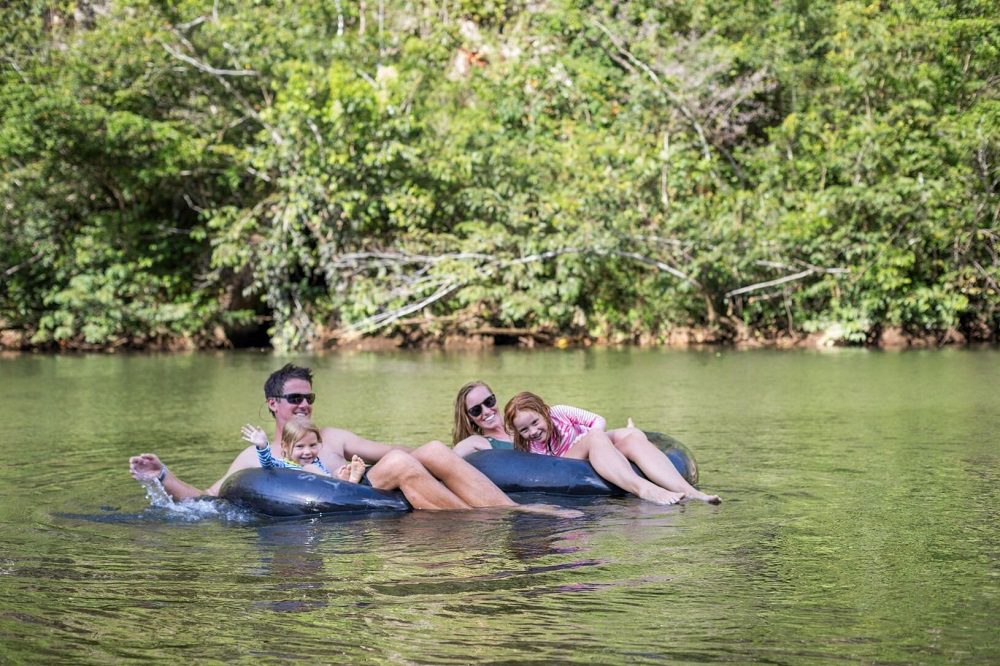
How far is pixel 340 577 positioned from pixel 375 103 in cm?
1972

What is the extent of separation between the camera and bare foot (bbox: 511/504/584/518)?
7.76 meters

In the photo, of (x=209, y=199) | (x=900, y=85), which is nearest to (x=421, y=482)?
(x=900, y=85)

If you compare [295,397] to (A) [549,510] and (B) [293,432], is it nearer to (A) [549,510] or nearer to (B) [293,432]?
(B) [293,432]

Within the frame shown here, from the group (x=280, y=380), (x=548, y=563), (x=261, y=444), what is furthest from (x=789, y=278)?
(x=548, y=563)

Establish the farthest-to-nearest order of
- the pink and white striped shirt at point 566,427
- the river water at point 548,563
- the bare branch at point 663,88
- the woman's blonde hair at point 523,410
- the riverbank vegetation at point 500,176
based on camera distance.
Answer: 1. the bare branch at point 663,88
2. the riverbank vegetation at point 500,176
3. the pink and white striped shirt at point 566,427
4. the woman's blonde hair at point 523,410
5. the river water at point 548,563

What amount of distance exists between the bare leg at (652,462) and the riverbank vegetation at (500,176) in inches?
626

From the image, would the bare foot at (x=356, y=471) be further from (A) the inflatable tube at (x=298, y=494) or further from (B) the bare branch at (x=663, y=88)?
(B) the bare branch at (x=663, y=88)

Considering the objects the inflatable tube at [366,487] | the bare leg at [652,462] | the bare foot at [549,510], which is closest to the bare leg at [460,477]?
the bare foot at [549,510]

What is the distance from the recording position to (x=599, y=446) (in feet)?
28.0

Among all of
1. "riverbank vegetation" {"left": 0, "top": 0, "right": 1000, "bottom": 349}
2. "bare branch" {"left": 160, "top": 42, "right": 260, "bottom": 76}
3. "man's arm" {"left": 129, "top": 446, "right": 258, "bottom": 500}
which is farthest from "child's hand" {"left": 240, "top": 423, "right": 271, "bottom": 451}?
"bare branch" {"left": 160, "top": 42, "right": 260, "bottom": 76}

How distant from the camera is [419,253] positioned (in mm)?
26312

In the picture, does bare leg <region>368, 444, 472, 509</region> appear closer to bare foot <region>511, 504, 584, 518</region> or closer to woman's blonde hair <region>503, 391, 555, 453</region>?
bare foot <region>511, 504, 584, 518</region>

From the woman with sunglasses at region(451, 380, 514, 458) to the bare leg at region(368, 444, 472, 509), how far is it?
2.41ft

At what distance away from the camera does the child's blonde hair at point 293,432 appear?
8.16 m
